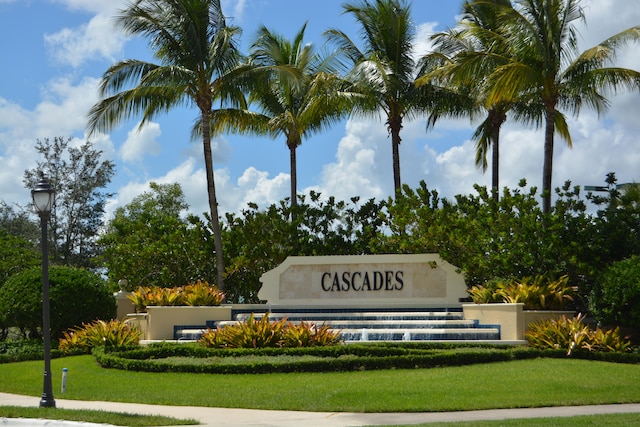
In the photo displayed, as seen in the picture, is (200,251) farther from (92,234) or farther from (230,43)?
(92,234)

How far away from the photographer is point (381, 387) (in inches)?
553

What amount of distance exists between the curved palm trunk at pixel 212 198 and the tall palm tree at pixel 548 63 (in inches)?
361

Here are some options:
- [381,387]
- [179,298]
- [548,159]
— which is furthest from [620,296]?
[179,298]

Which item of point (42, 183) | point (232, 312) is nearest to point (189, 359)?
point (42, 183)

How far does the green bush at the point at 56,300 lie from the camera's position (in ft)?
74.6

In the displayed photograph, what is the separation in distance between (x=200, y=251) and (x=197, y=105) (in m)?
4.99

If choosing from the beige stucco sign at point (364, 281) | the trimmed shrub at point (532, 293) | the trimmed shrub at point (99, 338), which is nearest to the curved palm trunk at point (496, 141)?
the beige stucco sign at point (364, 281)

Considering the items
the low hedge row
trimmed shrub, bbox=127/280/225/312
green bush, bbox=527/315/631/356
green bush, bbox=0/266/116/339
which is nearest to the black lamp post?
the low hedge row

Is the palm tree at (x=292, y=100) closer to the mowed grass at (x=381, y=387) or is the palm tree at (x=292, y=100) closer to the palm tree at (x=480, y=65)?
the palm tree at (x=480, y=65)

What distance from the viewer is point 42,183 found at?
13.9 metres

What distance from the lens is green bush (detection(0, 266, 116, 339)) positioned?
74.6 ft

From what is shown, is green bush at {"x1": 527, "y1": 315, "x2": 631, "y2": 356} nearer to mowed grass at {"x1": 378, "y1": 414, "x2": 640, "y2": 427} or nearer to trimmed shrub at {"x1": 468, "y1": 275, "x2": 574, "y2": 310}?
trimmed shrub at {"x1": 468, "y1": 275, "x2": 574, "y2": 310}

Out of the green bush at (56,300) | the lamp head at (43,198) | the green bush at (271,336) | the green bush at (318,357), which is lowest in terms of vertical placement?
the green bush at (318,357)

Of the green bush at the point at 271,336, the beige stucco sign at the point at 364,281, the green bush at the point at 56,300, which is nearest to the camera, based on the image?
the green bush at the point at 271,336
